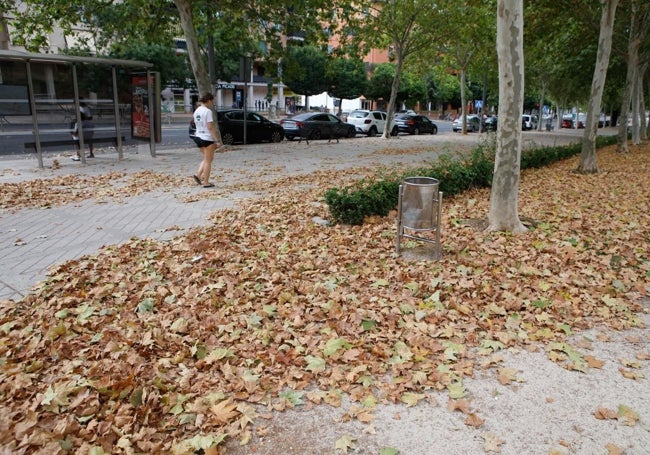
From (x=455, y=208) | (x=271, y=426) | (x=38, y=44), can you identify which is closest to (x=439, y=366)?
(x=271, y=426)

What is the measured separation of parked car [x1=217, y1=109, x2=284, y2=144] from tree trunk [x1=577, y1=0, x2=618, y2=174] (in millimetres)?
12134

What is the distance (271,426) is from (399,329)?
57.8 inches

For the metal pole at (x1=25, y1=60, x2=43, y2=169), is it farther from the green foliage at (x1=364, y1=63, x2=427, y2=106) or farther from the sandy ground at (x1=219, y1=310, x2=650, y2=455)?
the green foliage at (x1=364, y1=63, x2=427, y2=106)

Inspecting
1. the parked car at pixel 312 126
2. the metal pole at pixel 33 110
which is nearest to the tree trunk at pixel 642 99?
the parked car at pixel 312 126

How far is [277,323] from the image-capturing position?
3967 mm

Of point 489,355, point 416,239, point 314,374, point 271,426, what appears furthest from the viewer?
point 416,239

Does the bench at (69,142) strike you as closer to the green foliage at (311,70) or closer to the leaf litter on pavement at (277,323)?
the leaf litter on pavement at (277,323)

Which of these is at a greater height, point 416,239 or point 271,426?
point 416,239

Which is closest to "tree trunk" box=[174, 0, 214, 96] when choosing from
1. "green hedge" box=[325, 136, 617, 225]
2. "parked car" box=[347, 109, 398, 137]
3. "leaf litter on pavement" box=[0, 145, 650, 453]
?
"green hedge" box=[325, 136, 617, 225]

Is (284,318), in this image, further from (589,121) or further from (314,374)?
(589,121)

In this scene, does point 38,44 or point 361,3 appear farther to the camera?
point 361,3

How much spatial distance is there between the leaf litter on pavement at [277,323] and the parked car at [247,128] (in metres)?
12.8

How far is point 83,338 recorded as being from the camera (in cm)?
361

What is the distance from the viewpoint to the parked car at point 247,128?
18875 mm
